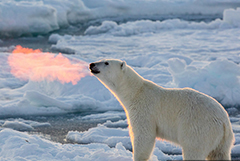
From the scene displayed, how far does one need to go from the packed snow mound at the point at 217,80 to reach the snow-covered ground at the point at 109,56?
0.9 inches

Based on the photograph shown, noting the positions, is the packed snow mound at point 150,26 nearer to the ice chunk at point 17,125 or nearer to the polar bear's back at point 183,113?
the ice chunk at point 17,125

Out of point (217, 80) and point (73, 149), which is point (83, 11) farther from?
point (73, 149)

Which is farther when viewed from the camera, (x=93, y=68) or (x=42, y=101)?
(x=42, y=101)

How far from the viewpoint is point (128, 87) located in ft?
11.0

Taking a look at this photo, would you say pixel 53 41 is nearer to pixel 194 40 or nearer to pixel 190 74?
pixel 194 40

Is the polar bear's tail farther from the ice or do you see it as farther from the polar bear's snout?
the ice

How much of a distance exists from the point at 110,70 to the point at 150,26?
18270mm

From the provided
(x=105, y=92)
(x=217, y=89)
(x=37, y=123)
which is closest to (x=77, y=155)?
(x=37, y=123)

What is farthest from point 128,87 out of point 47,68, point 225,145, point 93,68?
point 47,68

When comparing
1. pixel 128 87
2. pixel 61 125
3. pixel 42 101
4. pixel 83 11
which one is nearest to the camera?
pixel 128 87

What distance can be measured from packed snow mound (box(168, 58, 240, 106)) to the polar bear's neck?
4.69m

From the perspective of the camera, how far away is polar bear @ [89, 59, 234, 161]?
2.77 metres

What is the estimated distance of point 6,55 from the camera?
481 inches

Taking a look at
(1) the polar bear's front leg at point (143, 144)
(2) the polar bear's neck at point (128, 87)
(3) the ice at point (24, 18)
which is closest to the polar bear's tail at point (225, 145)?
(1) the polar bear's front leg at point (143, 144)
